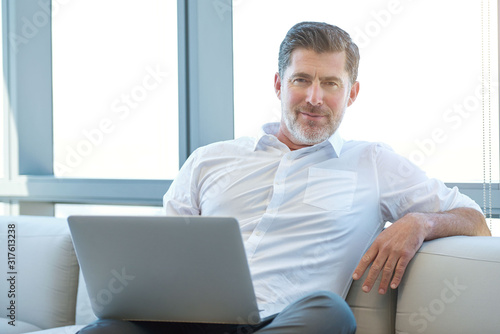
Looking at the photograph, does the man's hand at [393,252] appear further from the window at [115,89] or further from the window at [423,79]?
the window at [115,89]

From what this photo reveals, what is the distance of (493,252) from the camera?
1.52m

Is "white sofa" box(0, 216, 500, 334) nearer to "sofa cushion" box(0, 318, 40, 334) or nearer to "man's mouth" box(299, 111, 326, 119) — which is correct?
"sofa cushion" box(0, 318, 40, 334)

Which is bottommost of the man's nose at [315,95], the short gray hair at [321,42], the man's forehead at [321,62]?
the man's nose at [315,95]

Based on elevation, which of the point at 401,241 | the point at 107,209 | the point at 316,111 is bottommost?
the point at 107,209

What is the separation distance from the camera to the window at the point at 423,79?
84.8 inches

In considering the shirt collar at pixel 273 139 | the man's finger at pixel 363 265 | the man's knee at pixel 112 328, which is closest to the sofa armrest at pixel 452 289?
the man's finger at pixel 363 265

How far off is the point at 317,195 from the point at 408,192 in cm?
29

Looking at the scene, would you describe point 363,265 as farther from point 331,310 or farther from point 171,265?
point 171,265

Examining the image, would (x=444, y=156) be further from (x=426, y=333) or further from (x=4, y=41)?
(x=4, y=41)

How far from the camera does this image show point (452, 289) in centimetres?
154

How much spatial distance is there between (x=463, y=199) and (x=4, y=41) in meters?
2.57

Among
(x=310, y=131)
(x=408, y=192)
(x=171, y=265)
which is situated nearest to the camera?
(x=171, y=265)

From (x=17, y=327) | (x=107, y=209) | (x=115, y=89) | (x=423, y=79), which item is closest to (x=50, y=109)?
(x=115, y=89)

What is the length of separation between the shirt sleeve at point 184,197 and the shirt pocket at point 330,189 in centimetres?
42
